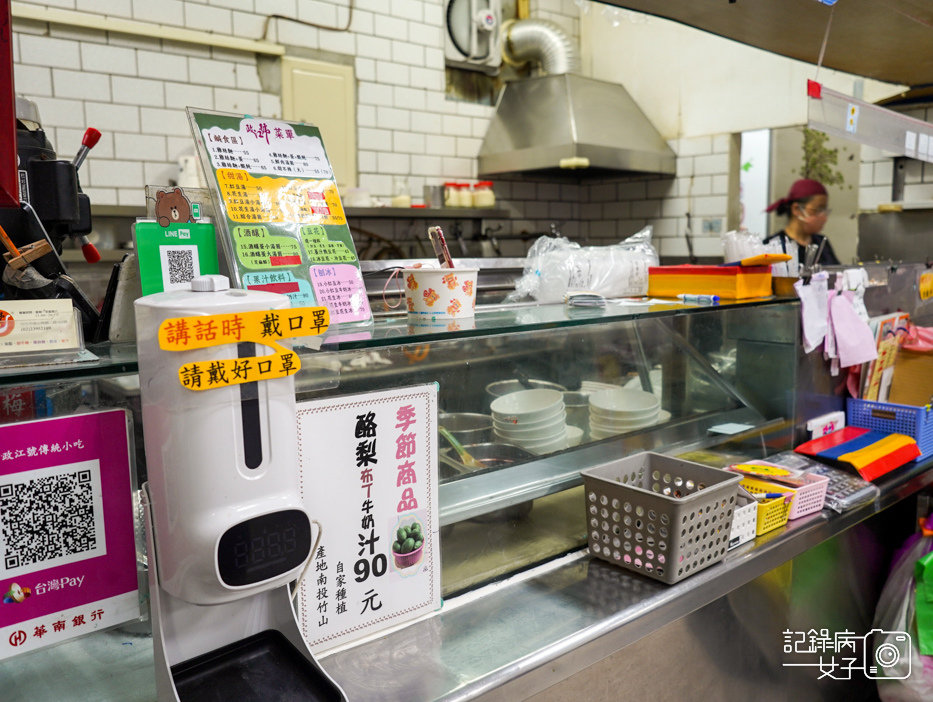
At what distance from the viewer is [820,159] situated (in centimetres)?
491

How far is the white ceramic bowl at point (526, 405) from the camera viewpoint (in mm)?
1528

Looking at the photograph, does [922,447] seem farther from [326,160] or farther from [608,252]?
[326,160]

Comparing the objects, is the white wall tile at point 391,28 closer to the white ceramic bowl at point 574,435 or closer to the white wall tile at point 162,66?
the white wall tile at point 162,66

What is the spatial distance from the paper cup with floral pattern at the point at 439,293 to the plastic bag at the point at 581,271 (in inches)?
22.3

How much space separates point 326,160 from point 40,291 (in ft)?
1.71

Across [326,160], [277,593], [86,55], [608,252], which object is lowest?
[277,593]

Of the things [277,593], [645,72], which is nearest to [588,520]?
[277,593]

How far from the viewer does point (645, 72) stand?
19.4 feet

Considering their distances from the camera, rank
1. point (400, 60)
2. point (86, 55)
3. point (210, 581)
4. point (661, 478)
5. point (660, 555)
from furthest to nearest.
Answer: point (400, 60) → point (86, 55) → point (661, 478) → point (660, 555) → point (210, 581)

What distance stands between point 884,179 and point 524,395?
4.29 metres

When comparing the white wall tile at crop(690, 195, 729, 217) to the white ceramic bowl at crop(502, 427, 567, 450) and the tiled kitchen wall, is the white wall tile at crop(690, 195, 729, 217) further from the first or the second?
the white ceramic bowl at crop(502, 427, 567, 450)

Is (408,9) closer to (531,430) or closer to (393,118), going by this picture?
(393,118)

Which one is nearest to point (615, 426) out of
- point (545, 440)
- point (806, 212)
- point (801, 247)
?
point (545, 440)

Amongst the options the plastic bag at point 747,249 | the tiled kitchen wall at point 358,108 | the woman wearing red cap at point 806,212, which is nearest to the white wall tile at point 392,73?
the tiled kitchen wall at point 358,108
